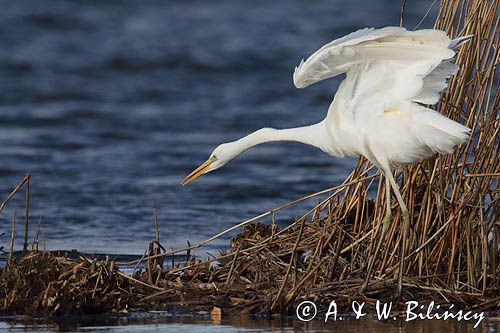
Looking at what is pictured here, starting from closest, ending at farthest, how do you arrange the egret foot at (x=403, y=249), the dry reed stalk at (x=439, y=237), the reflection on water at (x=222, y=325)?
the reflection on water at (x=222, y=325)
the egret foot at (x=403, y=249)
the dry reed stalk at (x=439, y=237)

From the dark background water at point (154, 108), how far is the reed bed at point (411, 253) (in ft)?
6.27

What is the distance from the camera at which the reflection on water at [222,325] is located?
6.16m

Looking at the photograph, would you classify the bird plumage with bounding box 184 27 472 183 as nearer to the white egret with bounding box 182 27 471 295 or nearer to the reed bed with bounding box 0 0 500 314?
the white egret with bounding box 182 27 471 295

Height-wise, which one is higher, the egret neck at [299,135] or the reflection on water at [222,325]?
the egret neck at [299,135]

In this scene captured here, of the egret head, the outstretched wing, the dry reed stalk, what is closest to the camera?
the outstretched wing

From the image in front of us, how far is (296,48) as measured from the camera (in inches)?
859

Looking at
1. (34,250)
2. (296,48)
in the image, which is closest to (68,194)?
(34,250)

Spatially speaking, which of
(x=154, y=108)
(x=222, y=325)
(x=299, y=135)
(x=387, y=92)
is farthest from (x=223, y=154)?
(x=154, y=108)

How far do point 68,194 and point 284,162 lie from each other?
10.9ft

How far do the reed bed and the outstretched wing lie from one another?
19.5 inches

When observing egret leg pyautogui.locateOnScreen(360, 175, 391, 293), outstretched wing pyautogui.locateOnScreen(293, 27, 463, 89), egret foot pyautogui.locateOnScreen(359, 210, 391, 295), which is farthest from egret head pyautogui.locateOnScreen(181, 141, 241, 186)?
egret foot pyautogui.locateOnScreen(359, 210, 391, 295)

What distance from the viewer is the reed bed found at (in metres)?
6.67

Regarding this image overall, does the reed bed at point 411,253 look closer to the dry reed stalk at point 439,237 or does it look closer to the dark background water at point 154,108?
the dry reed stalk at point 439,237

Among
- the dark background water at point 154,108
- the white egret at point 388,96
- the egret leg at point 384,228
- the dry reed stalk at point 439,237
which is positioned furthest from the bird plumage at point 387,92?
the dark background water at point 154,108
